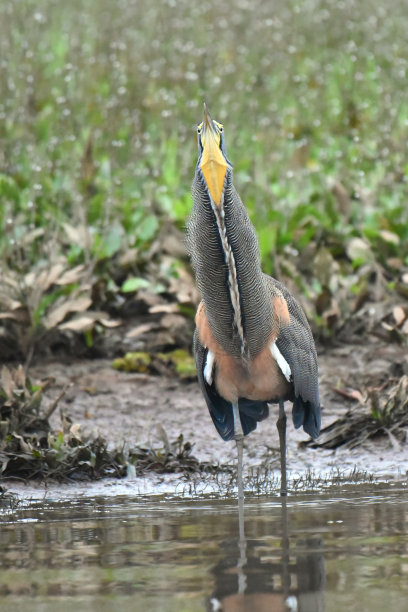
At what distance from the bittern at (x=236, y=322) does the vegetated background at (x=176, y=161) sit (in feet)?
7.15

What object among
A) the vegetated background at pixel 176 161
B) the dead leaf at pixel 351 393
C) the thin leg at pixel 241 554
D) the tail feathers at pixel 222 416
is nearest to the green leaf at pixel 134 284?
the vegetated background at pixel 176 161

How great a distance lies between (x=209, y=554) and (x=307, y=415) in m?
1.90

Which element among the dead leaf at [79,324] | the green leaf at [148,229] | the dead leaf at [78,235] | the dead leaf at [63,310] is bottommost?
the dead leaf at [79,324]

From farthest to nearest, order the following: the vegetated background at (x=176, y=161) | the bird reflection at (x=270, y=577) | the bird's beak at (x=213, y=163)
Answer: the vegetated background at (x=176, y=161) → the bird's beak at (x=213, y=163) → the bird reflection at (x=270, y=577)

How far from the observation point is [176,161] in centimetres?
973

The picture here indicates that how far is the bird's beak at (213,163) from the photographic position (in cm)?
470

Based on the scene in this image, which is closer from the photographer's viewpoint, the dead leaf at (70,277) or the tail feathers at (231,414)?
the tail feathers at (231,414)

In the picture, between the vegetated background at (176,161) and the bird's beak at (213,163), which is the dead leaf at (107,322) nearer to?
the vegetated background at (176,161)

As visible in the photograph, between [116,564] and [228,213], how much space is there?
183 cm

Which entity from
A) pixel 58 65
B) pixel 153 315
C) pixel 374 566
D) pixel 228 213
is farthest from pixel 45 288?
pixel 58 65

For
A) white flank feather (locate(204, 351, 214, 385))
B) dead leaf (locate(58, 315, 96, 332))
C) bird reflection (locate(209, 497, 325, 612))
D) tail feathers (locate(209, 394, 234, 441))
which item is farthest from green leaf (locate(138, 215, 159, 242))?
bird reflection (locate(209, 497, 325, 612))

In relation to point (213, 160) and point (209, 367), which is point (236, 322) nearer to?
point (209, 367)

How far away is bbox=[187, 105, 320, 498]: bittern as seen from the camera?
4.80 m

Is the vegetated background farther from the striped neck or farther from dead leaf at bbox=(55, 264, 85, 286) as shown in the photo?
the striped neck
